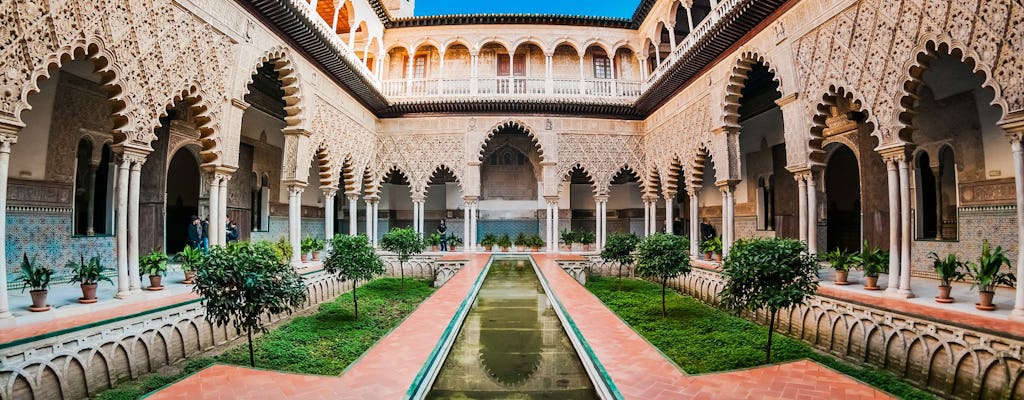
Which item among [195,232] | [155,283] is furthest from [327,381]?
[195,232]

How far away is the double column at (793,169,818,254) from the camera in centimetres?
731

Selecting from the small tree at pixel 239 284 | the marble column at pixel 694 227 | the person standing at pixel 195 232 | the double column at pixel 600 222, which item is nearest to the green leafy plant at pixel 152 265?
the small tree at pixel 239 284

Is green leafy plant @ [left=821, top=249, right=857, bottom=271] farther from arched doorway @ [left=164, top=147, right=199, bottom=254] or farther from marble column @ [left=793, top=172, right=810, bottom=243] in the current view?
arched doorway @ [left=164, top=147, right=199, bottom=254]

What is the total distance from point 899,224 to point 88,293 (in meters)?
9.60

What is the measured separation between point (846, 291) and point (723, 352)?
209cm

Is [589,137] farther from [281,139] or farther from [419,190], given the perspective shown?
[281,139]

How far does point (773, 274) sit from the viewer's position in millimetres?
4617

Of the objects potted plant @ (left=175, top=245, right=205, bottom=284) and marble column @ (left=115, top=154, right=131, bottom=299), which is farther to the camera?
potted plant @ (left=175, top=245, right=205, bottom=284)

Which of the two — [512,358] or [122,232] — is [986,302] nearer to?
[512,358]

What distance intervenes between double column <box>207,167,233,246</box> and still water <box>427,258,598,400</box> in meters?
4.12

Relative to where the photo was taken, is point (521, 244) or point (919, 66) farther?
point (521, 244)

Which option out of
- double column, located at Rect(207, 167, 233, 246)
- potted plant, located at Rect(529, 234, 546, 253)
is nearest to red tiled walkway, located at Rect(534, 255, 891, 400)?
double column, located at Rect(207, 167, 233, 246)

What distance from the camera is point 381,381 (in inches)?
134

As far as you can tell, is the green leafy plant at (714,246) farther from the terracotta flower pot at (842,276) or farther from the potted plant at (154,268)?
the potted plant at (154,268)
